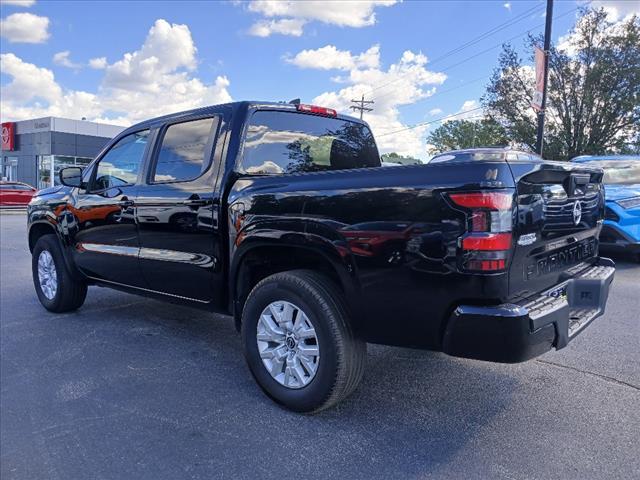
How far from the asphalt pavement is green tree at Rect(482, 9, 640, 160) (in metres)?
21.5

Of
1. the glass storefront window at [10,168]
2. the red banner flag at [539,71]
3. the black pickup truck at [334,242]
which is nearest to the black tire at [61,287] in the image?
the black pickup truck at [334,242]

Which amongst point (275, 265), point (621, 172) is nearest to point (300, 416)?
point (275, 265)

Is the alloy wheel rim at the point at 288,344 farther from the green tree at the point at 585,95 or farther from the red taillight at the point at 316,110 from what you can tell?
the green tree at the point at 585,95

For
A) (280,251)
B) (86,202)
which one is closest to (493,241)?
(280,251)

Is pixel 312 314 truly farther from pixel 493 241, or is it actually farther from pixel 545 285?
pixel 545 285

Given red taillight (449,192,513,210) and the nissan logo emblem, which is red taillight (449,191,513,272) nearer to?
red taillight (449,192,513,210)

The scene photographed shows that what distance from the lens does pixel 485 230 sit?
240 cm

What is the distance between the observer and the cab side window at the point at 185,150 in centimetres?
380

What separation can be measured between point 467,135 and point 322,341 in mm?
45439

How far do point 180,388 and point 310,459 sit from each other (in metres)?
1.28

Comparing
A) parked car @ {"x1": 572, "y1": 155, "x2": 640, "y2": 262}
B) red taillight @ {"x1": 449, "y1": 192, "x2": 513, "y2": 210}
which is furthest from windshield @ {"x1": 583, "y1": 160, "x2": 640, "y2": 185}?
red taillight @ {"x1": 449, "y1": 192, "x2": 513, "y2": 210}

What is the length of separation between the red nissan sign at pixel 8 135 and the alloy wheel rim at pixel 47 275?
4328 cm

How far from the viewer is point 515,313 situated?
8.00 feet

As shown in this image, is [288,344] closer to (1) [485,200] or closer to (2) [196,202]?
(2) [196,202]
